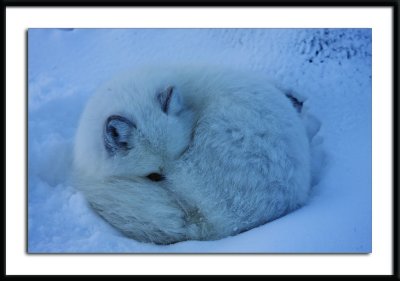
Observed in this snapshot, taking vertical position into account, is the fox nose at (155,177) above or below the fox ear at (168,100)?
below

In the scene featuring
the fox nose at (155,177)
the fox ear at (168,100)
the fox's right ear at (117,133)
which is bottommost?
the fox nose at (155,177)

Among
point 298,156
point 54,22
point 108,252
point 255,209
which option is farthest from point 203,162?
point 54,22

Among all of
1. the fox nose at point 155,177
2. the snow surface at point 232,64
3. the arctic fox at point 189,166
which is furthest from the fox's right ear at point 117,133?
the snow surface at point 232,64

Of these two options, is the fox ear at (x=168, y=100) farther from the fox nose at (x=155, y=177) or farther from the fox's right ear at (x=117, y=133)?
the fox nose at (x=155, y=177)

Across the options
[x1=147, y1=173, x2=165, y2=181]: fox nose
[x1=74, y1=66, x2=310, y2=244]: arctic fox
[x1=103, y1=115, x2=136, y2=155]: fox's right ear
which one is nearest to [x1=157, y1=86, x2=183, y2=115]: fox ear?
[x1=74, y1=66, x2=310, y2=244]: arctic fox

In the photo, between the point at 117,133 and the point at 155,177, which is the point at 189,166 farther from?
the point at 117,133

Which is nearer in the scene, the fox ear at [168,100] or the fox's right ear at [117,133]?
the fox's right ear at [117,133]
